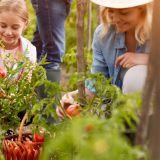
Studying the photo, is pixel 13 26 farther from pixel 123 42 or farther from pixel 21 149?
pixel 21 149

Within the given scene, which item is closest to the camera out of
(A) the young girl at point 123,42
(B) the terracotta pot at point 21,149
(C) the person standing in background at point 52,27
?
(B) the terracotta pot at point 21,149

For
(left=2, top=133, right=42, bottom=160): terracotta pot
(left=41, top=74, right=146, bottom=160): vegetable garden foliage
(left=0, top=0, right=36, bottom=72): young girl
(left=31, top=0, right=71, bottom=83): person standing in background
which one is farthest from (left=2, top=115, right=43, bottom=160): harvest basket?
(left=31, top=0, right=71, bottom=83): person standing in background

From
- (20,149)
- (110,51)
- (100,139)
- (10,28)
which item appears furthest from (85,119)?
(10,28)

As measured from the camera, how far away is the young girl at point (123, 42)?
254 centimetres

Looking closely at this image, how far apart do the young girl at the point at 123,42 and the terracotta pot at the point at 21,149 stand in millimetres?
303

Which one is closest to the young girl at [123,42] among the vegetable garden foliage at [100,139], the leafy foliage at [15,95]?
the leafy foliage at [15,95]

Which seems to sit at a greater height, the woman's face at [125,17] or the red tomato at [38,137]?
the woman's face at [125,17]

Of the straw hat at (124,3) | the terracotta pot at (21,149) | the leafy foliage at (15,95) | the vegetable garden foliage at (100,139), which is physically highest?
the straw hat at (124,3)

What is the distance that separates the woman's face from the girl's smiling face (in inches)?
39.4

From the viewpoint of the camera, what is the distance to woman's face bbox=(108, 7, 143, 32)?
8.73 feet

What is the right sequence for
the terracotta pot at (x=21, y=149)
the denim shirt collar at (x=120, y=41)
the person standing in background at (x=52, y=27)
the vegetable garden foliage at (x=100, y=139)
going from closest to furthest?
the vegetable garden foliage at (x=100, y=139) → the terracotta pot at (x=21, y=149) → the denim shirt collar at (x=120, y=41) → the person standing in background at (x=52, y=27)

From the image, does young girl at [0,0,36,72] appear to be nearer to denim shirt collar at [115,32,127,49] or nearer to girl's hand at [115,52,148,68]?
denim shirt collar at [115,32,127,49]

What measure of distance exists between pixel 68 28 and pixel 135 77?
472 centimetres

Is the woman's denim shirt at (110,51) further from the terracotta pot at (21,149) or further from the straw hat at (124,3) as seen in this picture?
the terracotta pot at (21,149)
